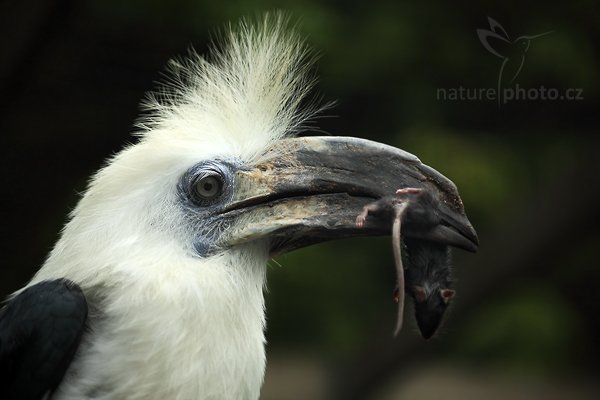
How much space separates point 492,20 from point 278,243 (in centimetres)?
439

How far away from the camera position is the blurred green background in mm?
7109

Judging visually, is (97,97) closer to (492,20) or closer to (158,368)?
(492,20)

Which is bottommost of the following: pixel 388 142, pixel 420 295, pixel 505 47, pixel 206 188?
pixel 388 142

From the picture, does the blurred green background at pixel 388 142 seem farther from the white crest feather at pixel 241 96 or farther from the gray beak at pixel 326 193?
the gray beak at pixel 326 193

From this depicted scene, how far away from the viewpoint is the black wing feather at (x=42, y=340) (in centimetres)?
359

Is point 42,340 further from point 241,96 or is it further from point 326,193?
point 241,96

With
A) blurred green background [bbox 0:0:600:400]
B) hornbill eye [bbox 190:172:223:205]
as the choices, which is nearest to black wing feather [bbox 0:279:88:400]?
hornbill eye [bbox 190:172:223:205]

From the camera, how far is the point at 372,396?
29.2ft

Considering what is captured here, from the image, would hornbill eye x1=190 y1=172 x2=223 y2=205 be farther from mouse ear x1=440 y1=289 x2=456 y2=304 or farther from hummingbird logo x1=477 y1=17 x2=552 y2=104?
hummingbird logo x1=477 y1=17 x2=552 y2=104

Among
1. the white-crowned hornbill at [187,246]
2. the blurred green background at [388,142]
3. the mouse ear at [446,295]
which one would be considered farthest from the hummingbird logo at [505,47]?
the mouse ear at [446,295]

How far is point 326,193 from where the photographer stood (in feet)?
12.5

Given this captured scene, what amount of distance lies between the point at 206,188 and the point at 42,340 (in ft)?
2.70

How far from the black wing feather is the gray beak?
0.60 metres

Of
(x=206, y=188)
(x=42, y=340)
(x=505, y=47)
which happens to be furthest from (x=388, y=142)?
(x=42, y=340)
